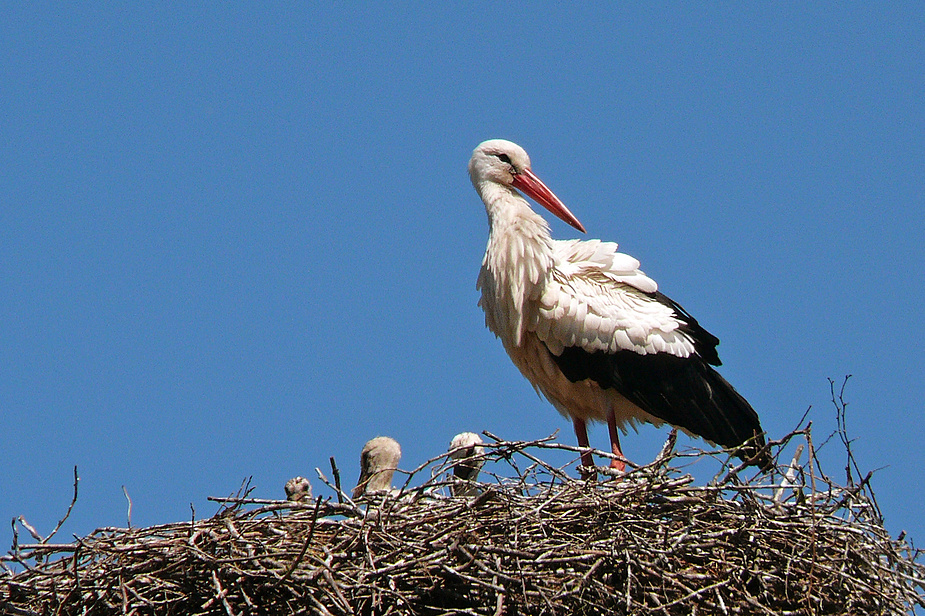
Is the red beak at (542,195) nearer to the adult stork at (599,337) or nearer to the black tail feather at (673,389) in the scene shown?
the adult stork at (599,337)

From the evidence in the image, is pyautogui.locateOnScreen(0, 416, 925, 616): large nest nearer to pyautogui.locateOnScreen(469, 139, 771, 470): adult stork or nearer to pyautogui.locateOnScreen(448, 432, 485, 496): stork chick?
pyautogui.locateOnScreen(448, 432, 485, 496): stork chick

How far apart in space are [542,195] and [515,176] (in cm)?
16

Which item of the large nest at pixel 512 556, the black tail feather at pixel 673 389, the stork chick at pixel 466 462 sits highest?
the black tail feather at pixel 673 389

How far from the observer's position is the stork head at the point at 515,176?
266 inches

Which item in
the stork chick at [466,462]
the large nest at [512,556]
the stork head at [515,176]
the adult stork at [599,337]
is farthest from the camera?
the stork head at [515,176]

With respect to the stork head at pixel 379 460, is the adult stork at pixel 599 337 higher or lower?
higher

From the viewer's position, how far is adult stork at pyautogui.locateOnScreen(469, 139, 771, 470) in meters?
6.21

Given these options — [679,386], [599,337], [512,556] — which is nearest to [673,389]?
A: [679,386]

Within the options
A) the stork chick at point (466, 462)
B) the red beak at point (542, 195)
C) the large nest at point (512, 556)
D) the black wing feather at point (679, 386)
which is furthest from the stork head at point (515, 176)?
the large nest at point (512, 556)

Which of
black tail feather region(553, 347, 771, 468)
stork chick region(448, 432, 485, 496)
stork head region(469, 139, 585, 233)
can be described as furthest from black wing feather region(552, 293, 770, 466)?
stork head region(469, 139, 585, 233)

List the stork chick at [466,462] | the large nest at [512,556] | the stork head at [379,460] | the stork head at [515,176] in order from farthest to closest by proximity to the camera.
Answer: the stork head at [515,176], the stork head at [379,460], the stork chick at [466,462], the large nest at [512,556]

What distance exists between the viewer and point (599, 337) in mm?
6172

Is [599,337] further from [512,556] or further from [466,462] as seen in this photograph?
[512,556]

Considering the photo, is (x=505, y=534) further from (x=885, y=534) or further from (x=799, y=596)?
(x=885, y=534)
